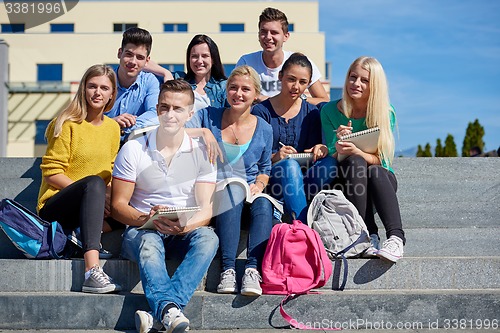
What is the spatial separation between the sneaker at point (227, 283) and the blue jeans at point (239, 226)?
0.04 meters

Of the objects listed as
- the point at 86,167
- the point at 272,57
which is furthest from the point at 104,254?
the point at 272,57

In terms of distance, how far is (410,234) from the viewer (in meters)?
4.02

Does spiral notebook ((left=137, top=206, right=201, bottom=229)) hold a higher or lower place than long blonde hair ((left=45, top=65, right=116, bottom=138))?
lower

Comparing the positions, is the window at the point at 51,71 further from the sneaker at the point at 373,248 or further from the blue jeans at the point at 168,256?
the sneaker at the point at 373,248

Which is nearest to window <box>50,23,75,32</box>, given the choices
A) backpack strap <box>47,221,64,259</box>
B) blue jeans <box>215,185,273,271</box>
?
backpack strap <box>47,221,64,259</box>

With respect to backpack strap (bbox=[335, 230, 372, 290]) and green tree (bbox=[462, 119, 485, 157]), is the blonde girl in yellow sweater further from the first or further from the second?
green tree (bbox=[462, 119, 485, 157])

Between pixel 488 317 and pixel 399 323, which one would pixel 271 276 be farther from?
pixel 488 317

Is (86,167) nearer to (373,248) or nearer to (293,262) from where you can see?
(293,262)

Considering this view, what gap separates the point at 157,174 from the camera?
11.4ft

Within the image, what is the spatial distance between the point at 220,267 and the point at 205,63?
1.90 meters

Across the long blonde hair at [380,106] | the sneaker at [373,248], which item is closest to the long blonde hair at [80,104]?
the long blonde hair at [380,106]

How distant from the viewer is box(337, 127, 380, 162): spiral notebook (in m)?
3.73

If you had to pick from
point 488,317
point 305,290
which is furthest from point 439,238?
point 305,290

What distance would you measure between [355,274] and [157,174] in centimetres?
123
